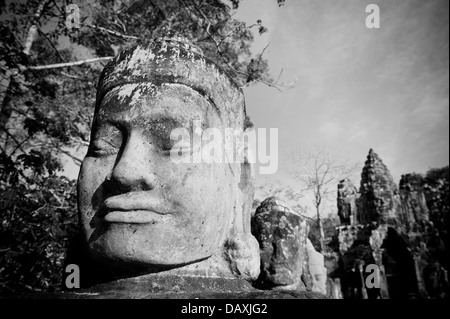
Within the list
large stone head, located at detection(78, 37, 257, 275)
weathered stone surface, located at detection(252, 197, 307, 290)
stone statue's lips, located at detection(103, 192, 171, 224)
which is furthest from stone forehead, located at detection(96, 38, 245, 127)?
weathered stone surface, located at detection(252, 197, 307, 290)

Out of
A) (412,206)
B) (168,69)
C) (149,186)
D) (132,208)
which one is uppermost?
(412,206)

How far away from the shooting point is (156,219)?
1.50 m

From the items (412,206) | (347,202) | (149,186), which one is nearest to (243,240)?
(149,186)

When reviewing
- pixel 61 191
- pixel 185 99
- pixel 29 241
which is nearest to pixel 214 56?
pixel 61 191

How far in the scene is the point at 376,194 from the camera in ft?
61.2

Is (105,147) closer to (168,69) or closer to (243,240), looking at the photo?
(168,69)

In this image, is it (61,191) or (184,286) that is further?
(61,191)

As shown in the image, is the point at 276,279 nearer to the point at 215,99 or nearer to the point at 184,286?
the point at 184,286

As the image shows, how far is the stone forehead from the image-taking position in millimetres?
1740

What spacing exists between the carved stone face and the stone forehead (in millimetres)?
62

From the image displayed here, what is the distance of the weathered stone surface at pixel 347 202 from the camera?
20.0 metres

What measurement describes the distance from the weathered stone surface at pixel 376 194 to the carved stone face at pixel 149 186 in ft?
64.0

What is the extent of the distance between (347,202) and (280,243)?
20264mm
